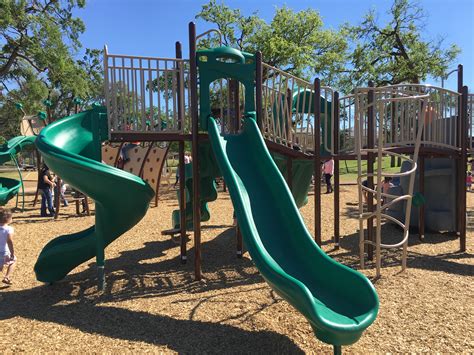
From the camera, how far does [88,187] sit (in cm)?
482

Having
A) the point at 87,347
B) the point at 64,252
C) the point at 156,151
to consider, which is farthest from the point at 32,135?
the point at 87,347

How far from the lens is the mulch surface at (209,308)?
147 inches

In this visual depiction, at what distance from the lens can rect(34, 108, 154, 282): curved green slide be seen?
4707 millimetres

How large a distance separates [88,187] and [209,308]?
2182mm

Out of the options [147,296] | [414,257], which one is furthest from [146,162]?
[414,257]

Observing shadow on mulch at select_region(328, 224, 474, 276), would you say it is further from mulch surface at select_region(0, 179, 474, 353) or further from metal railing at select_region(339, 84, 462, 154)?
metal railing at select_region(339, 84, 462, 154)

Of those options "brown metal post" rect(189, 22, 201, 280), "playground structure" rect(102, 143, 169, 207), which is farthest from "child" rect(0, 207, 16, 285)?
"playground structure" rect(102, 143, 169, 207)

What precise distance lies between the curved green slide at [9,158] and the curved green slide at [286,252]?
31.1 ft

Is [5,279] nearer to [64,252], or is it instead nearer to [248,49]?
[64,252]

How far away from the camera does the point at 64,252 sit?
5.30 metres

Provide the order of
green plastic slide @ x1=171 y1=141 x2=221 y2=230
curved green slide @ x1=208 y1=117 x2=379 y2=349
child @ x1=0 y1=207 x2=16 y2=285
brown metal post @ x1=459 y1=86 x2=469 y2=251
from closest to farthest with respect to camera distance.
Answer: curved green slide @ x1=208 y1=117 x2=379 y2=349 < child @ x1=0 y1=207 x2=16 y2=285 < green plastic slide @ x1=171 y1=141 x2=221 y2=230 < brown metal post @ x1=459 y1=86 x2=469 y2=251

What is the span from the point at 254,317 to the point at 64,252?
114 inches

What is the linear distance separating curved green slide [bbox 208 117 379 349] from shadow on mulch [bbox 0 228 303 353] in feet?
2.01

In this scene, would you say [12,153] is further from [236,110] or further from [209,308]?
[209,308]
